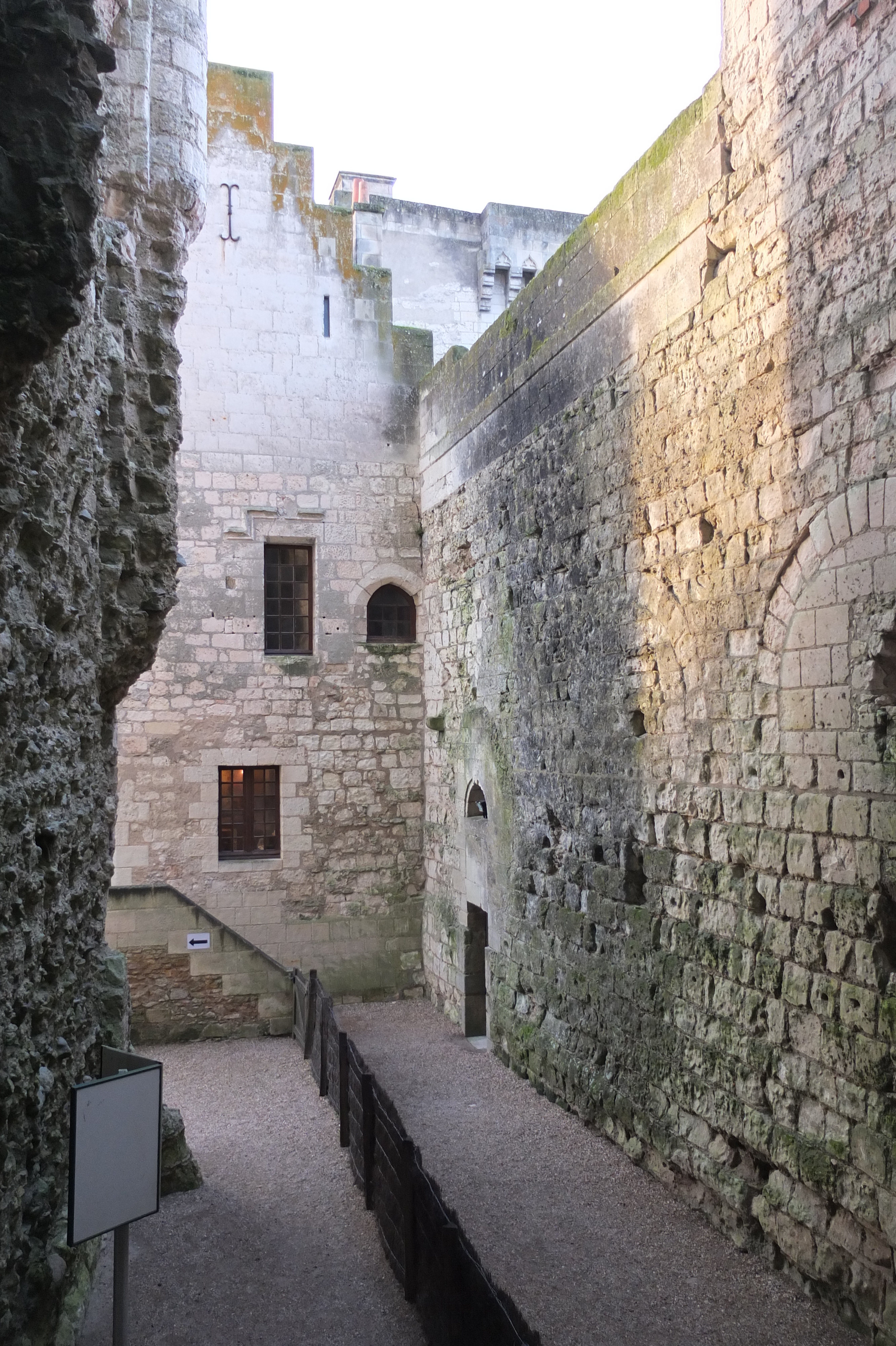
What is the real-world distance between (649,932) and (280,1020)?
4.82m

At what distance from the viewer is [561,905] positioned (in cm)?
708

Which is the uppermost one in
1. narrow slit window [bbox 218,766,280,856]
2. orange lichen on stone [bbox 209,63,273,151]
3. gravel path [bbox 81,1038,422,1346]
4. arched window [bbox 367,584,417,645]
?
orange lichen on stone [bbox 209,63,273,151]

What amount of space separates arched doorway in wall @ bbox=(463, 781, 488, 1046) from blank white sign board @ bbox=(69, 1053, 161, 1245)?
5765 mm

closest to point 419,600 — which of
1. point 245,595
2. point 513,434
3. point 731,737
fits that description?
point 245,595

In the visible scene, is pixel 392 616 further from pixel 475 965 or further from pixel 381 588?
pixel 475 965

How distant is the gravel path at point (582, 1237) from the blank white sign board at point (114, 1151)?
2.04 meters

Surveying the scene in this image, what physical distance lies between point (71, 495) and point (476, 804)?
6168 millimetres

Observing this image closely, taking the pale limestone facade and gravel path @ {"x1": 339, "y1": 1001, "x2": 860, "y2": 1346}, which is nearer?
gravel path @ {"x1": 339, "y1": 1001, "x2": 860, "y2": 1346}

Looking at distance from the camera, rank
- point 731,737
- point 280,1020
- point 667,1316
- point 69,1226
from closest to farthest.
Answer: point 69,1226 < point 667,1316 < point 731,737 < point 280,1020

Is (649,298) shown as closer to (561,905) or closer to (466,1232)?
(561,905)

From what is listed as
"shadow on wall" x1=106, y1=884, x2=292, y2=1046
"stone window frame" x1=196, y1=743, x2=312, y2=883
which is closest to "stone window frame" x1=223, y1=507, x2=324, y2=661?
"stone window frame" x1=196, y1=743, x2=312, y2=883

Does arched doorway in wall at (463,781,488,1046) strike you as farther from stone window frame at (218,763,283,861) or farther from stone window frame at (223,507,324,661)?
stone window frame at (223,507,324,661)

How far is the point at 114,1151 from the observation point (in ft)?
10.4

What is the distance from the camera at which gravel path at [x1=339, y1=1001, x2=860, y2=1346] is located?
432cm
